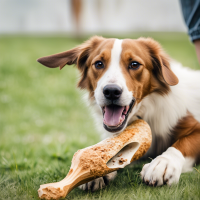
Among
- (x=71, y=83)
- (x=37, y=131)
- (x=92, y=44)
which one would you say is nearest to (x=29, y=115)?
(x=37, y=131)

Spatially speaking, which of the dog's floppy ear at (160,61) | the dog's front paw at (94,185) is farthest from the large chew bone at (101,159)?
the dog's floppy ear at (160,61)

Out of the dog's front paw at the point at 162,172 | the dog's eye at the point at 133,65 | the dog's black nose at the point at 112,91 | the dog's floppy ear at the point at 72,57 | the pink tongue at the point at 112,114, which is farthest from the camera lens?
the dog's floppy ear at the point at 72,57

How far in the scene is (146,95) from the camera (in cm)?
274

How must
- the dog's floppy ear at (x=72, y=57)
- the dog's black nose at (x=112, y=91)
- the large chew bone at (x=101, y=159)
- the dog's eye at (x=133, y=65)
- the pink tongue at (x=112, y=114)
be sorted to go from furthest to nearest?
1. the dog's floppy ear at (x=72, y=57)
2. the dog's eye at (x=133, y=65)
3. the pink tongue at (x=112, y=114)
4. the dog's black nose at (x=112, y=91)
5. the large chew bone at (x=101, y=159)

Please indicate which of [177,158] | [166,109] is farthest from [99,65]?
[177,158]

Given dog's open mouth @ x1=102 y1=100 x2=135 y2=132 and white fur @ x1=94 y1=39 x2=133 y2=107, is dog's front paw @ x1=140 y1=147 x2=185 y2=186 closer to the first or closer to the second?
dog's open mouth @ x1=102 y1=100 x2=135 y2=132

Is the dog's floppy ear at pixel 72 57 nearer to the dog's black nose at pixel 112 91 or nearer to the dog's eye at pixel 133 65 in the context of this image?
the dog's eye at pixel 133 65

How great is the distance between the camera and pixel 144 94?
2.70 metres

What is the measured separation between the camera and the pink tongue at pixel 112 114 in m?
2.38

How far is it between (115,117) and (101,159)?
533mm

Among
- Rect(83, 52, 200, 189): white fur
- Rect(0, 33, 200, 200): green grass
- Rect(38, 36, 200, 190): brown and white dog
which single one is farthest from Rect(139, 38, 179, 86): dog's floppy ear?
Rect(0, 33, 200, 200): green grass

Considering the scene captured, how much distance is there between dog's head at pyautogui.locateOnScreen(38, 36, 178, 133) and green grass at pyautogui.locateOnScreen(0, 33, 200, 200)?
24.6 inches

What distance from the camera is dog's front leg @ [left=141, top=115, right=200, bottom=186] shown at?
2074 millimetres

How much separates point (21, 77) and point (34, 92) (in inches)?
40.0
